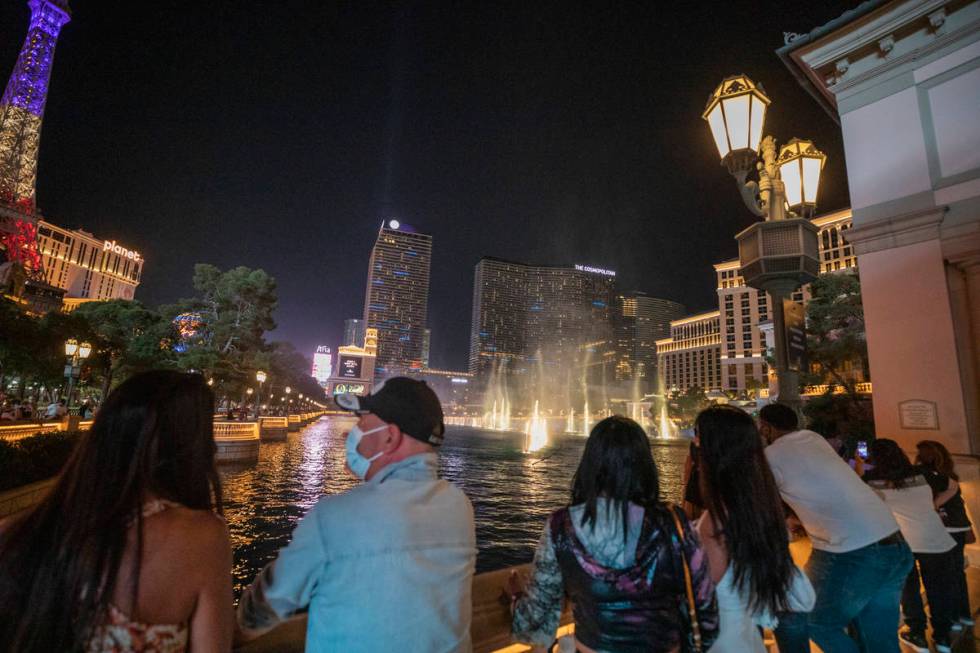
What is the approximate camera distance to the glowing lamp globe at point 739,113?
491 cm

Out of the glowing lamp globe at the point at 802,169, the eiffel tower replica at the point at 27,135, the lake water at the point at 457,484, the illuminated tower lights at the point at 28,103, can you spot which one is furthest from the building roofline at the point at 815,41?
the illuminated tower lights at the point at 28,103

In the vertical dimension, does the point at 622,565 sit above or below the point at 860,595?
above

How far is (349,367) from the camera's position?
129 meters

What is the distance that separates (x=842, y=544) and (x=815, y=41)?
8.99 meters

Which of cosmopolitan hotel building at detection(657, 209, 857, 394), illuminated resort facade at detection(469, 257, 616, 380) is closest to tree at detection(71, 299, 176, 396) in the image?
cosmopolitan hotel building at detection(657, 209, 857, 394)

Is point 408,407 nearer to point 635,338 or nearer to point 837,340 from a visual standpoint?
point 837,340

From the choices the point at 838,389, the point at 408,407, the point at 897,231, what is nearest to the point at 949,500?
the point at 897,231

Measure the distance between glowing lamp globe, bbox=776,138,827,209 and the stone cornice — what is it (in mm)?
2665

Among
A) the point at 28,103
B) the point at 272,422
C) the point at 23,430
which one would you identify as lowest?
the point at 272,422

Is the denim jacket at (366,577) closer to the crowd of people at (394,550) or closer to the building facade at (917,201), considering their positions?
the crowd of people at (394,550)

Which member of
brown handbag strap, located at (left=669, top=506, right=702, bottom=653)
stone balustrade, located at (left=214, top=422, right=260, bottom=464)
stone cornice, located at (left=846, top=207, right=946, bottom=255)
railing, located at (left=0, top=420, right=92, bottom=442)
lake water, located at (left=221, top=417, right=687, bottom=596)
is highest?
stone cornice, located at (left=846, top=207, right=946, bottom=255)

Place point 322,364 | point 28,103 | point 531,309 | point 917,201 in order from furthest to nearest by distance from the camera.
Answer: point 531,309
point 322,364
point 28,103
point 917,201

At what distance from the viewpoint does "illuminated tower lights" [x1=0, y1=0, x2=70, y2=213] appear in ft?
203

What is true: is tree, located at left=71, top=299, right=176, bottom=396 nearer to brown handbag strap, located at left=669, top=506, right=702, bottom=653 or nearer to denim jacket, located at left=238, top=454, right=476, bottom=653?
denim jacket, located at left=238, top=454, right=476, bottom=653
